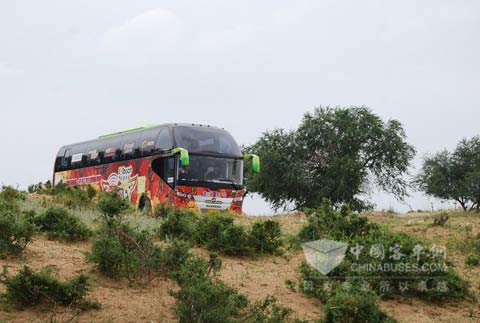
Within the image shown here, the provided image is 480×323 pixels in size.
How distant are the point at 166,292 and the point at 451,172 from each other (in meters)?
39.5

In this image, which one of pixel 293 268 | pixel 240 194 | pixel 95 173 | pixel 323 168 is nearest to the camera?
pixel 293 268

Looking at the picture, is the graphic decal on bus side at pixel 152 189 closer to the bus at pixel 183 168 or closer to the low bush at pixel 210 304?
the bus at pixel 183 168

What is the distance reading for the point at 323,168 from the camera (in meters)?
40.3

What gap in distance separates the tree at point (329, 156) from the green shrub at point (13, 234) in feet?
97.6

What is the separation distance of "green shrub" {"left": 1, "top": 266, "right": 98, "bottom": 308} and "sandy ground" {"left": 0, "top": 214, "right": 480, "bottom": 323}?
155mm

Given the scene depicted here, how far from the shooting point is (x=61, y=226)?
461 inches

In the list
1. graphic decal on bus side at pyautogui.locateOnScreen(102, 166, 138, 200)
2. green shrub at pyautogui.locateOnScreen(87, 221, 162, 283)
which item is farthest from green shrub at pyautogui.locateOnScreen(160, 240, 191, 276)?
graphic decal on bus side at pyautogui.locateOnScreen(102, 166, 138, 200)

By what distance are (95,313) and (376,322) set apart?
3513 millimetres

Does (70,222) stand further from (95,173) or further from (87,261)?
(95,173)

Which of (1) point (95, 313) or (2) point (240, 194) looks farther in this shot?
(2) point (240, 194)

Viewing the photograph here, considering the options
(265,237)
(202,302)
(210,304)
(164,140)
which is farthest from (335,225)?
(164,140)

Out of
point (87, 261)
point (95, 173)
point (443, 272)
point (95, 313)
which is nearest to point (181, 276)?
point (95, 313)

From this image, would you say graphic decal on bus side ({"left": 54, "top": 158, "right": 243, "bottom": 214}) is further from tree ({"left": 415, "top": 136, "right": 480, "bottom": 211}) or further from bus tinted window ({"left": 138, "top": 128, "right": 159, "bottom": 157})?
tree ({"left": 415, "top": 136, "right": 480, "bottom": 211})

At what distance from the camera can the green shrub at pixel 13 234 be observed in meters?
9.82
